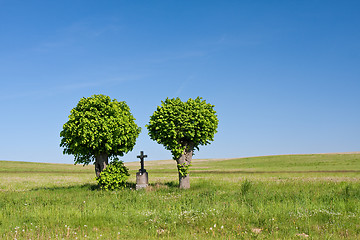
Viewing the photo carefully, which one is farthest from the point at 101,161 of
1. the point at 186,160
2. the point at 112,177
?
the point at 186,160

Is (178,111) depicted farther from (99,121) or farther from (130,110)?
(99,121)

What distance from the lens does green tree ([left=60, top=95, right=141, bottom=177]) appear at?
→ 23.9 meters

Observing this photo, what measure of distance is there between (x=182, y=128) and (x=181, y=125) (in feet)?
0.97

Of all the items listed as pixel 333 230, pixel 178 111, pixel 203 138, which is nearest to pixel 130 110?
pixel 178 111

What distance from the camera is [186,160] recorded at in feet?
84.8

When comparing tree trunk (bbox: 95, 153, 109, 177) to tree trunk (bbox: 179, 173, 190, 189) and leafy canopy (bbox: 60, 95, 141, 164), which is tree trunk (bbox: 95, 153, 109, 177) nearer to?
leafy canopy (bbox: 60, 95, 141, 164)

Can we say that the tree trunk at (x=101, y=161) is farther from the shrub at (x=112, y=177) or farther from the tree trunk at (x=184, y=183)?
the tree trunk at (x=184, y=183)

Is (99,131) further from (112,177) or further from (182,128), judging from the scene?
(182,128)

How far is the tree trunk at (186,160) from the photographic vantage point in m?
25.2

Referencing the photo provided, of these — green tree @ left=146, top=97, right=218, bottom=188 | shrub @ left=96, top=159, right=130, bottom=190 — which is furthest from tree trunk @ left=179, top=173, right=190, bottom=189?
shrub @ left=96, top=159, right=130, bottom=190

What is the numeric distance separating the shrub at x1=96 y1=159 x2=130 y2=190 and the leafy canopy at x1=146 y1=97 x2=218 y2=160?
156 inches

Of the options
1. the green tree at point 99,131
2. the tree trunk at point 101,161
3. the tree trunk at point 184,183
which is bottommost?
the tree trunk at point 184,183

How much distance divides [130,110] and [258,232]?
18.7 metres

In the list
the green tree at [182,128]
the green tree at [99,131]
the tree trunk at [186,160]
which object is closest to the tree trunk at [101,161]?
the green tree at [99,131]
